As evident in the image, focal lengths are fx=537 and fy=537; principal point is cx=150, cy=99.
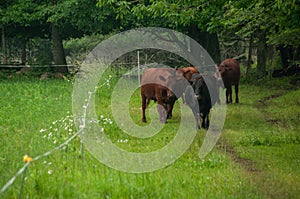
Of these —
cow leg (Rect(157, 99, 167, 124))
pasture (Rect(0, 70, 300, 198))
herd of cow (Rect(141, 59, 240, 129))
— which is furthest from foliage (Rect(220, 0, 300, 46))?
cow leg (Rect(157, 99, 167, 124))

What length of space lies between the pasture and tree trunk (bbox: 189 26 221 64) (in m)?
11.0

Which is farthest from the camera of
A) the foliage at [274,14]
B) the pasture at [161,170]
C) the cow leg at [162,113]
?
the cow leg at [162,113]

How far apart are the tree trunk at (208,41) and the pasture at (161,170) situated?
36.2 ft

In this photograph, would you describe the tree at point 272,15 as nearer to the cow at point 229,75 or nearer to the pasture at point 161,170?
the cow at point 229,75

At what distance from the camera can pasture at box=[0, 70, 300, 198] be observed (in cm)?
663

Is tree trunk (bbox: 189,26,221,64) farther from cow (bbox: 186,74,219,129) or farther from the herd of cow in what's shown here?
cow (bbox: 186,74,219,129)

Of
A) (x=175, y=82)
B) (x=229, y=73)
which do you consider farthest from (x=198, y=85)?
(x=229, y=73)

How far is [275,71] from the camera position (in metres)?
30.5

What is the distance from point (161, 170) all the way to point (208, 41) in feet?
70.6

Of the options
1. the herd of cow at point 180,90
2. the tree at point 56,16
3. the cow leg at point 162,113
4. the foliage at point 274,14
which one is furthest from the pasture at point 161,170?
the tree at point 56,16

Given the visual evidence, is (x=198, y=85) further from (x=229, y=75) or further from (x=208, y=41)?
(x=208, y=41)

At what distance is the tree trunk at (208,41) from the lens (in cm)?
2878

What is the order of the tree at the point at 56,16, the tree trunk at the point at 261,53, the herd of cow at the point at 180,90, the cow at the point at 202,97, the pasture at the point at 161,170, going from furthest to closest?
the tree at the point at 56,16
the tree trunk at the point at 261,53
the herd of cow at the point at 180,90
the cow at the point at 202,97
the pasture at the point at 161,170

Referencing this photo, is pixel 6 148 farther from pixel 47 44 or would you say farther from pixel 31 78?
pixel 47 44
